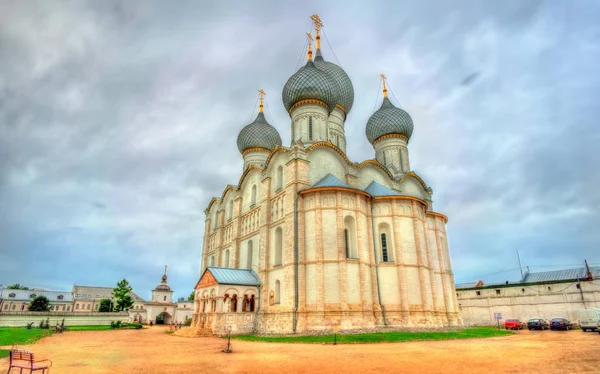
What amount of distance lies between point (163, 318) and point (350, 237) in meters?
33.9

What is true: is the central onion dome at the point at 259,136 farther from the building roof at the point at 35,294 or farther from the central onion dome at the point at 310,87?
the building roof at the point at 35,294

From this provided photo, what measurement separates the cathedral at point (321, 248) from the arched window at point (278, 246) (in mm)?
69

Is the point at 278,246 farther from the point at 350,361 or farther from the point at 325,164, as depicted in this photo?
the point at 350,361

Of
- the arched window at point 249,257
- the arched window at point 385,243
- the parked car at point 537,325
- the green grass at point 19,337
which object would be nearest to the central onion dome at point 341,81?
the arched window at point 385,243

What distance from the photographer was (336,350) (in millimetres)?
13180

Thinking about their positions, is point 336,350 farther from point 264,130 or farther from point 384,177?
point 264,130

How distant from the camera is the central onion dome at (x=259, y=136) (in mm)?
34188

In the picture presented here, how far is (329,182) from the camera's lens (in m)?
22.9

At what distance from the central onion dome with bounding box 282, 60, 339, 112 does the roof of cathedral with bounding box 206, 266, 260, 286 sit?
44.5 ft

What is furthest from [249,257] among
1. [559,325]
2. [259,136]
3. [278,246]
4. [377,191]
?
[559,325]

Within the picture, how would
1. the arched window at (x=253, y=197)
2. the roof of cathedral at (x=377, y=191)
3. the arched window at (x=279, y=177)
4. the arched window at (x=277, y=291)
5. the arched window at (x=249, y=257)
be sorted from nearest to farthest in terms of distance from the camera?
the arched window at (x=277, y=291)
the roof of cathedral at (x=377, y=191)
the arched window at (x=279, y=177)
the arched window at (x=249, y=257)
the arched window at (x=253, y=197)

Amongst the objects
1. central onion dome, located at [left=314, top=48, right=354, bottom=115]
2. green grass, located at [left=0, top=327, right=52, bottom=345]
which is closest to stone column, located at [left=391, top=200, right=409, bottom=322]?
central onion dome, located at [left=314, top=48, right=354, bottom=115]

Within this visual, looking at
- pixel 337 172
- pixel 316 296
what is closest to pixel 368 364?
pixel 316 296

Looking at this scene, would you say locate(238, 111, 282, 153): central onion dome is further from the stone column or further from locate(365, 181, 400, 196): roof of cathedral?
the stone column
